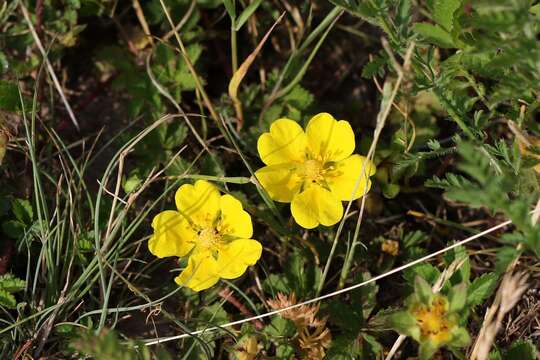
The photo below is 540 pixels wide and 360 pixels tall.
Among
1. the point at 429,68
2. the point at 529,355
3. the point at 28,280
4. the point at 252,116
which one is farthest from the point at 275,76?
the point at 529,355

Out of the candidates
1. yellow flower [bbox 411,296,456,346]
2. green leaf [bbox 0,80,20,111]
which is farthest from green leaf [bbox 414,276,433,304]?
green leaf [bbox 0,80,20,111]

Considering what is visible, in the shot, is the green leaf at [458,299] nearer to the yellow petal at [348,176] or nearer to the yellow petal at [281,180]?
the yellow petal at [348,176]

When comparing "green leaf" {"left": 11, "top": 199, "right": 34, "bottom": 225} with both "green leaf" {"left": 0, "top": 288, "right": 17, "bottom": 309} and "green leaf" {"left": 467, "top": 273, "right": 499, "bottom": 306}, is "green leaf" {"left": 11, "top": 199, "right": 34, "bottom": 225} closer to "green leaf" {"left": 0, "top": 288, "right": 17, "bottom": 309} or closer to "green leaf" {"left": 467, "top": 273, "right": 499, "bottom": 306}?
"green leaf" {"left": 0, "top": 288, "right": 17, "bottom": 309}

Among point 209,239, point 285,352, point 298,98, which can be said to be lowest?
point 285,352

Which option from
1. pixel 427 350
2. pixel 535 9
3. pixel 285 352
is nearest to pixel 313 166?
pixel 285 352

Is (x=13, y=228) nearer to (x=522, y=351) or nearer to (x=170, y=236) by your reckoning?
(x=170, y=236)

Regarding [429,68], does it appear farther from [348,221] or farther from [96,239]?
[96,239]
